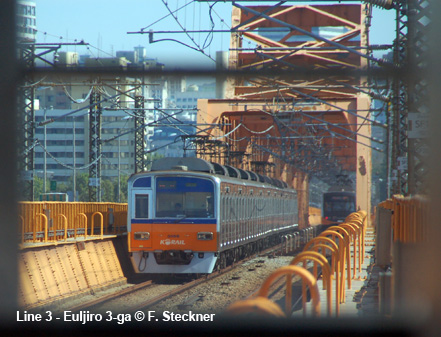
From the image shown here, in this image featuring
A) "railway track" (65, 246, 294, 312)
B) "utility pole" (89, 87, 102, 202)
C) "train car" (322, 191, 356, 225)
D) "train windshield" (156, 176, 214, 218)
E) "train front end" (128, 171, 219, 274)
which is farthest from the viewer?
"train car" (322, 191, 356, 225)

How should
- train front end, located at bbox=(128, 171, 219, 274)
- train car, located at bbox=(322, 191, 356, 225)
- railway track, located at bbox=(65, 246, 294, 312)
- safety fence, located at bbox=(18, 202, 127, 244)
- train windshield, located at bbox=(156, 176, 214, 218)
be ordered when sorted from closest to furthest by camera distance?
railway track, located at bbox=(65, 246, 294, 312), safety fence, located at bbox=(18, 202, 127, 244), train front end, located at bbox=(128, 171, 219, 274), train windshield, located at bbox=(156, 176, 214, 218), train car, located at bbox=(322, 191, 356, 225)

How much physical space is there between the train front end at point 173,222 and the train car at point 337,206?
98.6 ft

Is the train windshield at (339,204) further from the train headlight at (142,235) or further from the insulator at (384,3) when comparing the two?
the insulator at (384,3)

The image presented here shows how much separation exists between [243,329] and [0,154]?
182 cm

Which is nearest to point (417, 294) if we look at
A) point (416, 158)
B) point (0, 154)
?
point (0, 154)

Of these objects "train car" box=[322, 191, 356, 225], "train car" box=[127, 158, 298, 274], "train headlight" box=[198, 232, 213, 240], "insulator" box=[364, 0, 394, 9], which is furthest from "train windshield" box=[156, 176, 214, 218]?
"train car" box=[322, 191, 356, 225]

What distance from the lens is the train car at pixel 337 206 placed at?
46062 mm

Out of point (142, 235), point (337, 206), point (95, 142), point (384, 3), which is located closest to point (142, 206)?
point (142, 235)

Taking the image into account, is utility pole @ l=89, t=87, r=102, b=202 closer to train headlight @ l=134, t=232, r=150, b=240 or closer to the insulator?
train headlight @ l=134, t=232, r=150, b=240

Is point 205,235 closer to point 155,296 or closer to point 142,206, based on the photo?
point 142,206

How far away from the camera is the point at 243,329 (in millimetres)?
4398

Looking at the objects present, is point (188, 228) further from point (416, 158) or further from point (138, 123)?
point (138, 123)

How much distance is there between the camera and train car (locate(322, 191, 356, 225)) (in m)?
46.1

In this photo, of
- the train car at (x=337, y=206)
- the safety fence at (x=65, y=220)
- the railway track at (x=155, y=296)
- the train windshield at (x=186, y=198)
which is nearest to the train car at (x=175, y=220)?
the train windshield at (x=186, y=198)
